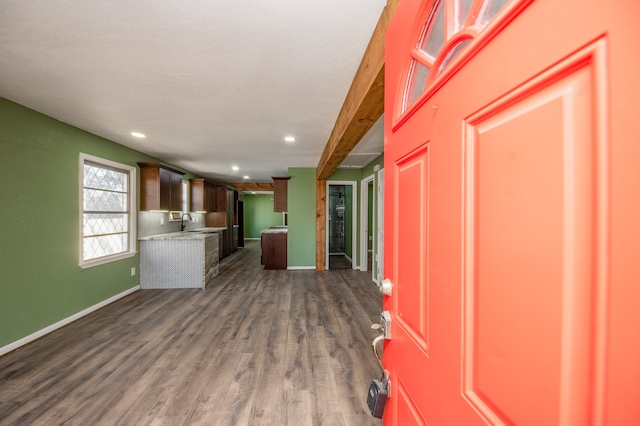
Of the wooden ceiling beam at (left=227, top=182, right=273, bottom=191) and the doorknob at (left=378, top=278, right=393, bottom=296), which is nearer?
the doorknob at (left=378, top=278, right=393, bottom=296)

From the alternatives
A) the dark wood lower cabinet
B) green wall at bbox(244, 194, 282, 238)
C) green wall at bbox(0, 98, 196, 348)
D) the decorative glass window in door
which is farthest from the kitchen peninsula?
green wall at bbox(244, 194, 282, 238)

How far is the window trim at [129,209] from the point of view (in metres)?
3.24

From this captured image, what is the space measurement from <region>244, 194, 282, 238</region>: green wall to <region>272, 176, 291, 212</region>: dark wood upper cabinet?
18.5ft

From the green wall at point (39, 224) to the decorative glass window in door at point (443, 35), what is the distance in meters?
3.56

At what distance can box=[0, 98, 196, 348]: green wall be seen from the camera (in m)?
2.42

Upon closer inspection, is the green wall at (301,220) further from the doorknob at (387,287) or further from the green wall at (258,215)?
the green wall at (258,215)

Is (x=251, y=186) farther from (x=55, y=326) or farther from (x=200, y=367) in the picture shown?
(x=200, y=367)

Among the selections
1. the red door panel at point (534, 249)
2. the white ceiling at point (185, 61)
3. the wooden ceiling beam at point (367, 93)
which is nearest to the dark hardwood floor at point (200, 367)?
the red door panel at point (534, 249)

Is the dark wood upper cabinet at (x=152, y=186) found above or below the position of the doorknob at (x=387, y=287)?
above

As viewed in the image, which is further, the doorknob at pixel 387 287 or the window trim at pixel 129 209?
the window trim at pixel 129 209

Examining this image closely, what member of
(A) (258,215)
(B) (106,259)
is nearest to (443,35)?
(B) (106,259)

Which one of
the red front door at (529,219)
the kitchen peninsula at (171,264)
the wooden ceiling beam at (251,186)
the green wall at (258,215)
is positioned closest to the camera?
the red front door at (529,219)

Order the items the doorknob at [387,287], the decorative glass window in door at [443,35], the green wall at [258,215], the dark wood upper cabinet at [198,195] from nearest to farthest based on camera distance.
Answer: the decorative glass window in door at [443,35], the doorknob at [387,287], the dark wood upper cabinet at [198,195], the green wall at [258,215]

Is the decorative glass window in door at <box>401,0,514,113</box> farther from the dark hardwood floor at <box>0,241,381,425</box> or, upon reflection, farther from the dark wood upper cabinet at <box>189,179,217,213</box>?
the dark wood upper cabinet at <box>189,179,217,213</box>
